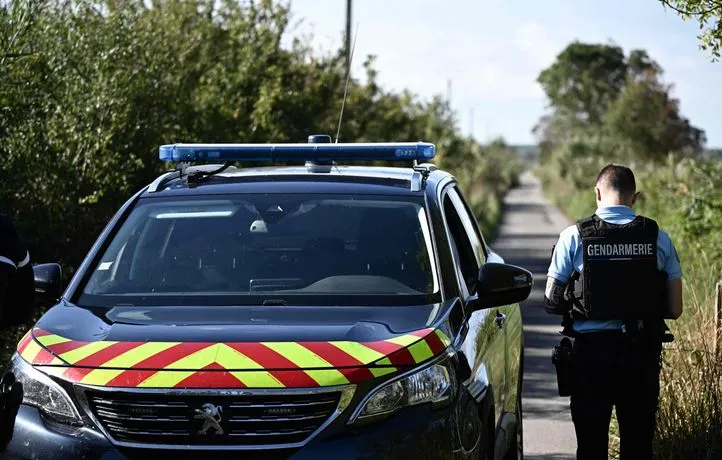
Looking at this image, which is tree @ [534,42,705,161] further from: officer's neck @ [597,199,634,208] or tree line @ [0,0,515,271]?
officer's neck @ [597,199,634,208]

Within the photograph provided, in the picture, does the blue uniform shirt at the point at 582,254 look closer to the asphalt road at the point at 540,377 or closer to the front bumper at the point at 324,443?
the front bumper at the point at 324,443

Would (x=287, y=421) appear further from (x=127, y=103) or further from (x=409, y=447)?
(x=127, y=103)

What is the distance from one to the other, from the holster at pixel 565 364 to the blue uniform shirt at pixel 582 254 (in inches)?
3.7

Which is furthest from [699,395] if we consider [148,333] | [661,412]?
[148,333]

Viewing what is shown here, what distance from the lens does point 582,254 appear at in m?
6.30

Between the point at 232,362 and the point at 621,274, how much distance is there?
7.04ft

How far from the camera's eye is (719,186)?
22.9 metres

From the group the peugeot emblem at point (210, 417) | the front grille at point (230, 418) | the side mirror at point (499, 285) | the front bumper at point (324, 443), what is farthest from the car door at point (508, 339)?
the peugeot emblem at point (210, 417)

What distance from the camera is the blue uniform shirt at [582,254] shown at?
632 centimetres

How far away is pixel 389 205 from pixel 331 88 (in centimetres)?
1529

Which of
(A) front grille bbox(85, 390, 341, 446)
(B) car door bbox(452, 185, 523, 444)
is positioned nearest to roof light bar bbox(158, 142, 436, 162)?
(B) car door bbox(452, 185, 523, 444)

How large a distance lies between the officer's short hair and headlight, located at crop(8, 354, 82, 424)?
9.01 feet

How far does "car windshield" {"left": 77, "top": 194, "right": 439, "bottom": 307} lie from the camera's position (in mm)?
5637

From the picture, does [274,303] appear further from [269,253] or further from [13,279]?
[13,279]
